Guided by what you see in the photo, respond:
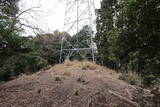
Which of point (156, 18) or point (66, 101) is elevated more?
point (156, 18)

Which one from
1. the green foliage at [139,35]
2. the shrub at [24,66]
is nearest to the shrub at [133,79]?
the green foliage at [139,35]

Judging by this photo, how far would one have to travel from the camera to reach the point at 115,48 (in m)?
2.65

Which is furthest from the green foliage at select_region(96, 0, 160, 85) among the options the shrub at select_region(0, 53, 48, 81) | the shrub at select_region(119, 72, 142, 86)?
the shrub at select_region(0, 53, 48, 81)

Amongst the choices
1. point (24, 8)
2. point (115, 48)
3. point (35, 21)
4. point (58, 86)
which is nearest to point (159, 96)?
point (115, 48)

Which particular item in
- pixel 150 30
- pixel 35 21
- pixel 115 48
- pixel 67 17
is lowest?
pixel 115 48

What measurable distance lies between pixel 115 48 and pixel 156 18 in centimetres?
86

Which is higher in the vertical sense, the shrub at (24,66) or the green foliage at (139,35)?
the green foliage at (139,35)

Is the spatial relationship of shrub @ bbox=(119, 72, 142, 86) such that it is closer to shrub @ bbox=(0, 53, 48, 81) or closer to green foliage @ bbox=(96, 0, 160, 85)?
green foliage @ bbox=(96, 0, 160, 85)

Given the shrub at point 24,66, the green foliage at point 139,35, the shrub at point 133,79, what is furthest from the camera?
the shrub at point 24,66

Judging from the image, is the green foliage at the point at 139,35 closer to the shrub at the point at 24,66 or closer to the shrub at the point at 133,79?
Result: the shrub at the point at 133,79

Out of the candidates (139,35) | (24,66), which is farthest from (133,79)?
(24,66)

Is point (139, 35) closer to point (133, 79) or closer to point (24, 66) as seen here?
point (133, 79)

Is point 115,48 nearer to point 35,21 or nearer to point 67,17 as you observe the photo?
point 35,21

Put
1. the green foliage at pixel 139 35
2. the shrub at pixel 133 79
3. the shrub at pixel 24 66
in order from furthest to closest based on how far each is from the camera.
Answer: the shrub at pixel 24 66, the shrub at pixel 133 79, the green foliage at pixel 139 35
